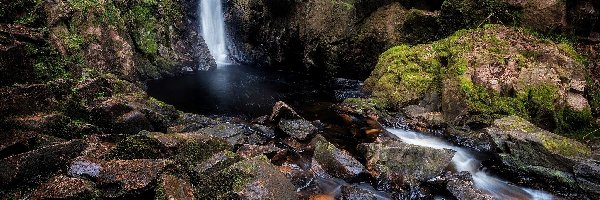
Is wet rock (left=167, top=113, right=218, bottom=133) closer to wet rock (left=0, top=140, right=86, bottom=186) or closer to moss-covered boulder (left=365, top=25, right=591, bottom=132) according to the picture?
wet rock (left=0, top=140, right=86, bottom=186)

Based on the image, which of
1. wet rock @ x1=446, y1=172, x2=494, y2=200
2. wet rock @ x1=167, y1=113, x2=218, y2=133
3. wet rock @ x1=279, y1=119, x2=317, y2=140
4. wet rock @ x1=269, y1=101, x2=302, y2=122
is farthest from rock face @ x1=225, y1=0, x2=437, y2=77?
wet rock @ x1=446, y1=172, x2=494, y2=200

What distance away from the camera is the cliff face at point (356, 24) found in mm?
12062

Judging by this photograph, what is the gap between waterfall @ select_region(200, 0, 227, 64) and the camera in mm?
23781

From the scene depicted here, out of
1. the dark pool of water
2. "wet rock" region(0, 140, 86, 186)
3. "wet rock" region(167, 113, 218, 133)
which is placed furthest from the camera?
the dark pool of water

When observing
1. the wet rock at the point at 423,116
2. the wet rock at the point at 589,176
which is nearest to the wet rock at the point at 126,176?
the wet rock at the point at 589,176

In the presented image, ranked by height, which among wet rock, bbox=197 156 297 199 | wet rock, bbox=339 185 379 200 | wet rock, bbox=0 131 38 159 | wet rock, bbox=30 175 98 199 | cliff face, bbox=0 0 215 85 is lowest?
wet rock, bbox=339 185 379 200

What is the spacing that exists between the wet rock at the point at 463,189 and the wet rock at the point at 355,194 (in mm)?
1403

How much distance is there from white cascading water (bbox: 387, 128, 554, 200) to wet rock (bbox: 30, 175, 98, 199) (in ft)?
22.0

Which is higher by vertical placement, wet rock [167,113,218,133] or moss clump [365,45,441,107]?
moss clump [365,45,441,107]

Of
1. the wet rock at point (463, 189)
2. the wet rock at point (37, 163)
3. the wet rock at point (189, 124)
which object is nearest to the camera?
the wet rock at point (37, 163)

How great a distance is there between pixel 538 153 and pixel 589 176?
0.92m

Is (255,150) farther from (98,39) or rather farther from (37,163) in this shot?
(98,39)

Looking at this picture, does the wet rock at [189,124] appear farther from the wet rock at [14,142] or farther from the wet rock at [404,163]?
the wet rock at [404,163]

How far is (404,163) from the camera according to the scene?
7461 mm
